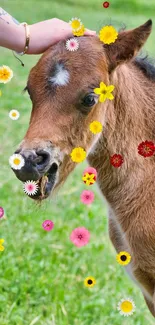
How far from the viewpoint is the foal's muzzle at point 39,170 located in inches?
132

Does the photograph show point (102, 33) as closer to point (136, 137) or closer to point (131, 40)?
point (131, 40)

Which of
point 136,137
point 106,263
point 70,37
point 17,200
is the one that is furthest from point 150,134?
point 17,200

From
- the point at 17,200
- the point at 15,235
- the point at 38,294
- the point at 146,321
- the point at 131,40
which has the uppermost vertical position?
the point at 17,200

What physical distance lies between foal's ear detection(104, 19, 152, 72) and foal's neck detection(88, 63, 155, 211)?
133 mm

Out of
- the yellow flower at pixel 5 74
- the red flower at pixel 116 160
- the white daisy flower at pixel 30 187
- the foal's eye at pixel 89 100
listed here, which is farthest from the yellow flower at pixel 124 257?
the yellow flower at pixel 5 74

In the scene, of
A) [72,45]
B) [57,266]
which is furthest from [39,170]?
[57,266]

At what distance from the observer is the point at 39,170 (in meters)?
3.38

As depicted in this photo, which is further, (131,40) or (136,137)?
(136,137)

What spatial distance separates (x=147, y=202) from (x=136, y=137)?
0.36 meters

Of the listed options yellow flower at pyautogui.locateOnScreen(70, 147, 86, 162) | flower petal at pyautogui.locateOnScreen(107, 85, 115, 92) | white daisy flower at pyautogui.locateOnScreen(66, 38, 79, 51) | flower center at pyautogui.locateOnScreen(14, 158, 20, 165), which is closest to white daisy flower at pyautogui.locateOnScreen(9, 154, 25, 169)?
flower center at pyautogui.locateOnScreen(14, 158, 20, 165)

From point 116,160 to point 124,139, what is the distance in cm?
17

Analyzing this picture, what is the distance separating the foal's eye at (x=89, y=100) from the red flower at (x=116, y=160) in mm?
381

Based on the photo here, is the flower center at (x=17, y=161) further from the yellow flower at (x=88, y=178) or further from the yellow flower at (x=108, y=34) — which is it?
the yellow flower at (x=108, y=34)

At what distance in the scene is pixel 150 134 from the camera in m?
4.10
